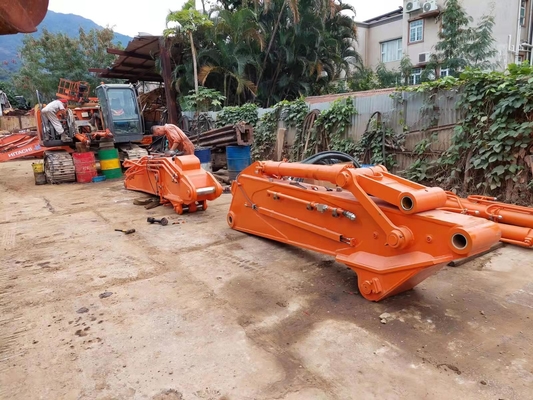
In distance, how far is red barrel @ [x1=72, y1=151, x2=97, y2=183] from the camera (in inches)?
376

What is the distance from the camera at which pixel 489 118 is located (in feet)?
19.0

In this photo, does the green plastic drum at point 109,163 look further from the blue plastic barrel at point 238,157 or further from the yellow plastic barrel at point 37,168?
the blue plastic barrel at point 238,157

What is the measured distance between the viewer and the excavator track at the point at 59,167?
9.38 m

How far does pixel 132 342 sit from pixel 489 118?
19.4ft

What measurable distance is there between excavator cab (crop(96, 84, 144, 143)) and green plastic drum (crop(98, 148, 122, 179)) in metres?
0.51

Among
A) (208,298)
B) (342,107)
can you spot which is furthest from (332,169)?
(342,107)

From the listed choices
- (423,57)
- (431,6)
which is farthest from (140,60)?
(431,6)

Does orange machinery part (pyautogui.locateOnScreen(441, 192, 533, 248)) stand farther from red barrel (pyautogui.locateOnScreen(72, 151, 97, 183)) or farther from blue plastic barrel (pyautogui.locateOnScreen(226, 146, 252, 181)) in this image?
red barrel (pyautogui.locateOnScreen(72, 151, 97, 183))

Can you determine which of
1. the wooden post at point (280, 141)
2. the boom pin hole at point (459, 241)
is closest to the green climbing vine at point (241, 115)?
the wooden post at point (280, 141)

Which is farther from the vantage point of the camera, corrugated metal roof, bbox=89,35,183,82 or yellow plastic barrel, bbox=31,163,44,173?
corrugated metal roof, bbox=89,35,183,82

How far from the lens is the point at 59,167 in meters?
9.42

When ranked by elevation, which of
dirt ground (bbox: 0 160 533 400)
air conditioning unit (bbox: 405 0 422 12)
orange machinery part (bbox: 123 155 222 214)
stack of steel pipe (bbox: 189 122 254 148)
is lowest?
dirt ground (bbox: 0 160 533 400)

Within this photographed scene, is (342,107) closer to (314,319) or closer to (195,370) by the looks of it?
(314,319)

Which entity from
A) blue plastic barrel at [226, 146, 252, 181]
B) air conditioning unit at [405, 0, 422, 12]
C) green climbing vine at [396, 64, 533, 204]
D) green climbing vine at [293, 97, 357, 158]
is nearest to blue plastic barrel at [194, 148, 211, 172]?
blue plastic barrel at [226, 146, 252, 181]
